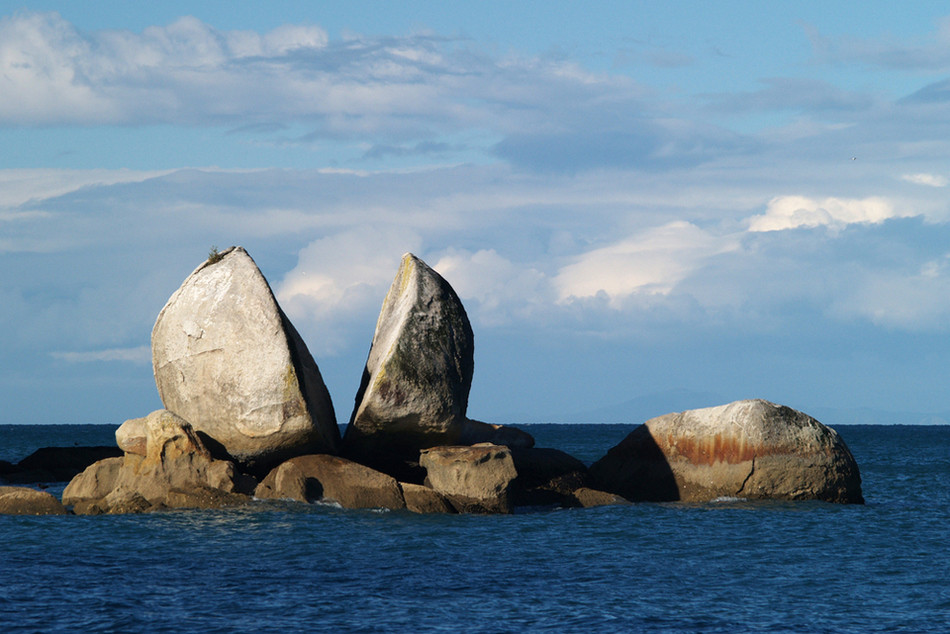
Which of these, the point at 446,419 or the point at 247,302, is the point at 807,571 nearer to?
the point at 446,419

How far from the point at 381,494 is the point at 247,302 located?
5482mm

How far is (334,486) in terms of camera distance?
2428 cm

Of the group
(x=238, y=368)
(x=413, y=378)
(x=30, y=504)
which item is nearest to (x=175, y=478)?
(x=238, y=368)

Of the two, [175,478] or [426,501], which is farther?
[175,478]

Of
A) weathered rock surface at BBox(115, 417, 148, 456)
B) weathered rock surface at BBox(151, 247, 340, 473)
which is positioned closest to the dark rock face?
weathered rock surface at BBox(151, 247, 340, 473)

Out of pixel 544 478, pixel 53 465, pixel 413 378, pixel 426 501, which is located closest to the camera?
pixel 426 501

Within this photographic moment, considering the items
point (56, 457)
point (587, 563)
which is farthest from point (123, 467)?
point (56, 457)

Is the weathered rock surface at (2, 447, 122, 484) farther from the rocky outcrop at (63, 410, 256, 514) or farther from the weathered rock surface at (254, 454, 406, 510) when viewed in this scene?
the weathered rock surface at (254, 454, 406, 510)

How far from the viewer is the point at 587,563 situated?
63.6ft

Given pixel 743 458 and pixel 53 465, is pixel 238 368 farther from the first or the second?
pixel 53 465

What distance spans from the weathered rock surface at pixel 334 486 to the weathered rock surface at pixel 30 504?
4810 millimetres

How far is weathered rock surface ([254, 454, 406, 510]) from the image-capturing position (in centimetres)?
2408

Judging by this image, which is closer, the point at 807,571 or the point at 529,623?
the point at 529,623

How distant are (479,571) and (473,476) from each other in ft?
19.9
